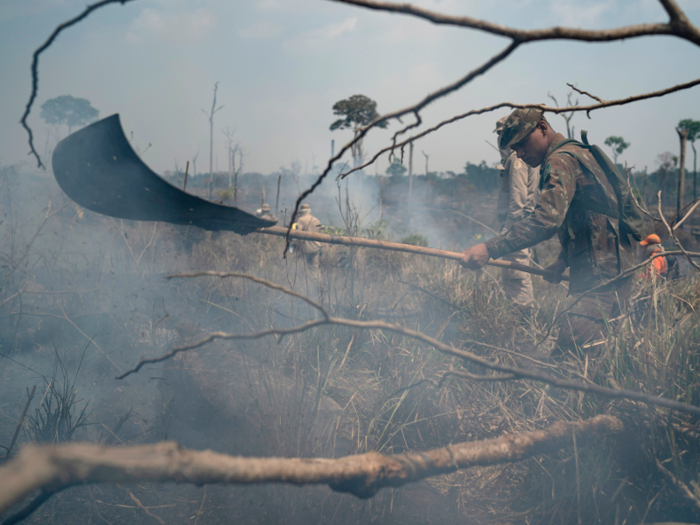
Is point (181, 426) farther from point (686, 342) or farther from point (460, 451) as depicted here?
point (686, 342)

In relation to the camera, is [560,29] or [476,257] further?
[476,257]

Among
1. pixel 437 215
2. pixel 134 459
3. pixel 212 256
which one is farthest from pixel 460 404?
pixel 437 215

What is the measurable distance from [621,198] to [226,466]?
8.50 ft

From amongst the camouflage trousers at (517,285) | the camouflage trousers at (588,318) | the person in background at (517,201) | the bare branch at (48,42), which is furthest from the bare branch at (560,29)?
the camouflage trousers at (517,285)

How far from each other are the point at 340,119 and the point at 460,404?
24.2 m

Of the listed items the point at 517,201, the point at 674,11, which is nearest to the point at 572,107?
the point at 674,11

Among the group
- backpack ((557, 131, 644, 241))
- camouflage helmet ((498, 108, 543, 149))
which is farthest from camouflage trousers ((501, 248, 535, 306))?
camouflage helmet ((498, 108, 543, 149))

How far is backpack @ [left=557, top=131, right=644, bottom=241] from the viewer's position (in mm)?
2174

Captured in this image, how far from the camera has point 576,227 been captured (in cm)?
228

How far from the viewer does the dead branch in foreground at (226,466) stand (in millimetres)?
531

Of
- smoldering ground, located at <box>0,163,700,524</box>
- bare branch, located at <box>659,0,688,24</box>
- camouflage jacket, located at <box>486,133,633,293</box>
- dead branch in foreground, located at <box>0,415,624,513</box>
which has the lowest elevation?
smoldering ground, located at <box>0,163,700,524</box>

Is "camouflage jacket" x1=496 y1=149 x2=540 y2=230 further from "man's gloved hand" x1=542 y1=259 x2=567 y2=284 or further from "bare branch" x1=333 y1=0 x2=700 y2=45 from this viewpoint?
"bare branch" x1=333 y1=0 x2=700 y2=45

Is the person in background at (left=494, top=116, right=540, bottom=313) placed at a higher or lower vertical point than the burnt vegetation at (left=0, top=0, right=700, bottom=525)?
higher

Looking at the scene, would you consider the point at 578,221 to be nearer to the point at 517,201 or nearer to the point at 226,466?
the point at 517,201
